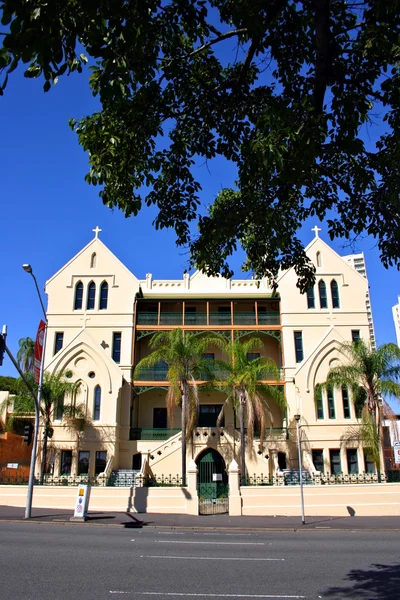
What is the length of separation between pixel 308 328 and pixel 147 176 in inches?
1090

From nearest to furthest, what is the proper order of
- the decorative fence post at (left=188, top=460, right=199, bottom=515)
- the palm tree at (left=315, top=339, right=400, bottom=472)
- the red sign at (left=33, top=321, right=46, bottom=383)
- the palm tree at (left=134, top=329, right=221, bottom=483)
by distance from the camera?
the red sign at (left=33, top=321, right=46, bottom=383), the decorative fence post at (left=188, top=460, right=199, bottom=515), the palm tree at (left=315, top=339, right=400, bottom=472), the palm tree at (left=134, top=329, right=221, bottom=483)

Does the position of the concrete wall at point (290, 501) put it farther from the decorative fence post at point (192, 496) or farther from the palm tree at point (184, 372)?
the palm tree at point (184, 372)

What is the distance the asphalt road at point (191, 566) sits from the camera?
731cm

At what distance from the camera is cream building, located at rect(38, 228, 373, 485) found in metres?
30.0

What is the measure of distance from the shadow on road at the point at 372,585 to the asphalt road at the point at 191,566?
0.01 metres

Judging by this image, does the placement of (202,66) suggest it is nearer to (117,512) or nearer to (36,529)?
(36,529)

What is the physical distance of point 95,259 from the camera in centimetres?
3612

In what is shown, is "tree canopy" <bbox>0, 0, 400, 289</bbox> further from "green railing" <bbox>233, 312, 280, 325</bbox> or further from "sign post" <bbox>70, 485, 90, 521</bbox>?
"green railing" <bbox>233, 312, 280, 325</bbox>

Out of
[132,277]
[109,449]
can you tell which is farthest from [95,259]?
[109,449]

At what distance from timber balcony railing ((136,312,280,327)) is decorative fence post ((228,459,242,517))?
14673 mm

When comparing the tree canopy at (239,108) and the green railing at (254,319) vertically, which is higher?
the green railing at (254,319)

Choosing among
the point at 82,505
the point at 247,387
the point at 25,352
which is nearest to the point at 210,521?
the point at 82,505

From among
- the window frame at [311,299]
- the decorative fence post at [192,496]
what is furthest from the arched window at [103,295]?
the decorative fence post at [192,496]

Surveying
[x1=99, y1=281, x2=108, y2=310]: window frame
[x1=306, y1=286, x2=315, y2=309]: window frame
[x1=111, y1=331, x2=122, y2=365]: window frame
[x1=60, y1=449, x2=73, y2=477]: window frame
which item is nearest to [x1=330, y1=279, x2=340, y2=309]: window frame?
[x1=306, y1=286, x2=315, y2=309]: window frame
